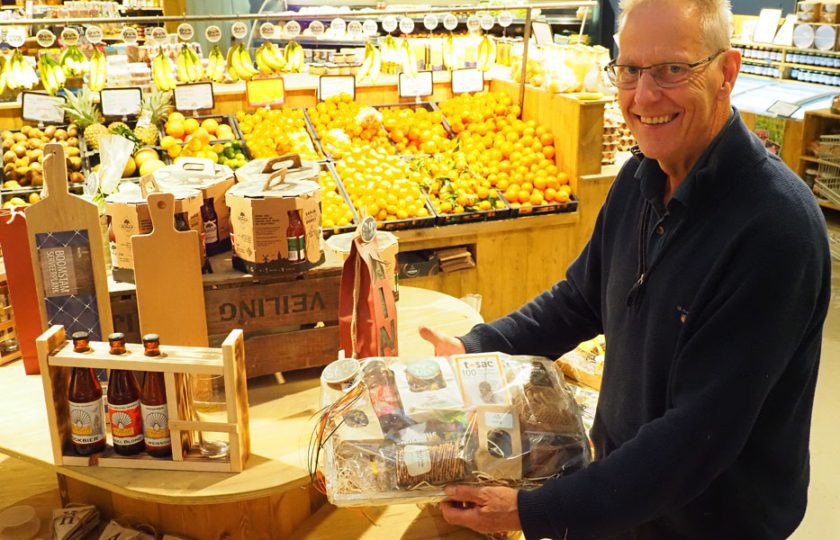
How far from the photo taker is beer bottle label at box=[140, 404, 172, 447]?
169cm

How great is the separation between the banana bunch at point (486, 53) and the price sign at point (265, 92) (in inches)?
54.7

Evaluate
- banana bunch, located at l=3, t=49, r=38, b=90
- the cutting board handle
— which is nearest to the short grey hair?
the cutting board handle

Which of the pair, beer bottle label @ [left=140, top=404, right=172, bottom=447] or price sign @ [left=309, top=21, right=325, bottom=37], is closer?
beer bottle label @ [left=140, top=404, right=172, bottom=447]

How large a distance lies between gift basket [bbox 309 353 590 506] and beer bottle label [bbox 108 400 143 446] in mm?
441

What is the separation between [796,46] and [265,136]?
6.25m

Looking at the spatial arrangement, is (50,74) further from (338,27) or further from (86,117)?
(338,27)

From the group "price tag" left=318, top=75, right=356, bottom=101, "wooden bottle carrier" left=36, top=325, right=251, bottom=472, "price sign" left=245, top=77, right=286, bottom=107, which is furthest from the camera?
"price tag" left=318, top=75, right=356, bottom=101

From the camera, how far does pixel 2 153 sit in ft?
14.5

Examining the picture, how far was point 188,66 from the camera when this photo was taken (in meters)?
→ 5.04

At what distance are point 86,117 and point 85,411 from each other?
11.0 feet

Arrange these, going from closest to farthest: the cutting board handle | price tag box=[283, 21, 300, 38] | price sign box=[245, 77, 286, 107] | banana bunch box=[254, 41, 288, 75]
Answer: the cutting board handle < price tag box=[283, 21, 300, 38] < price sign box=[245, 77, 286, 107] < banana bunch box=[254, 41, 288, 75]

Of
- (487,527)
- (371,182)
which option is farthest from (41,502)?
(371,182)

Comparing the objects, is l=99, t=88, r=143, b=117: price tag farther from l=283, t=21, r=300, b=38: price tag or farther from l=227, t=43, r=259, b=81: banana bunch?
l=283, t=21, r=300, b=38: price tag

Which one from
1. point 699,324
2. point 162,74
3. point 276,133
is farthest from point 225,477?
point 162,74
